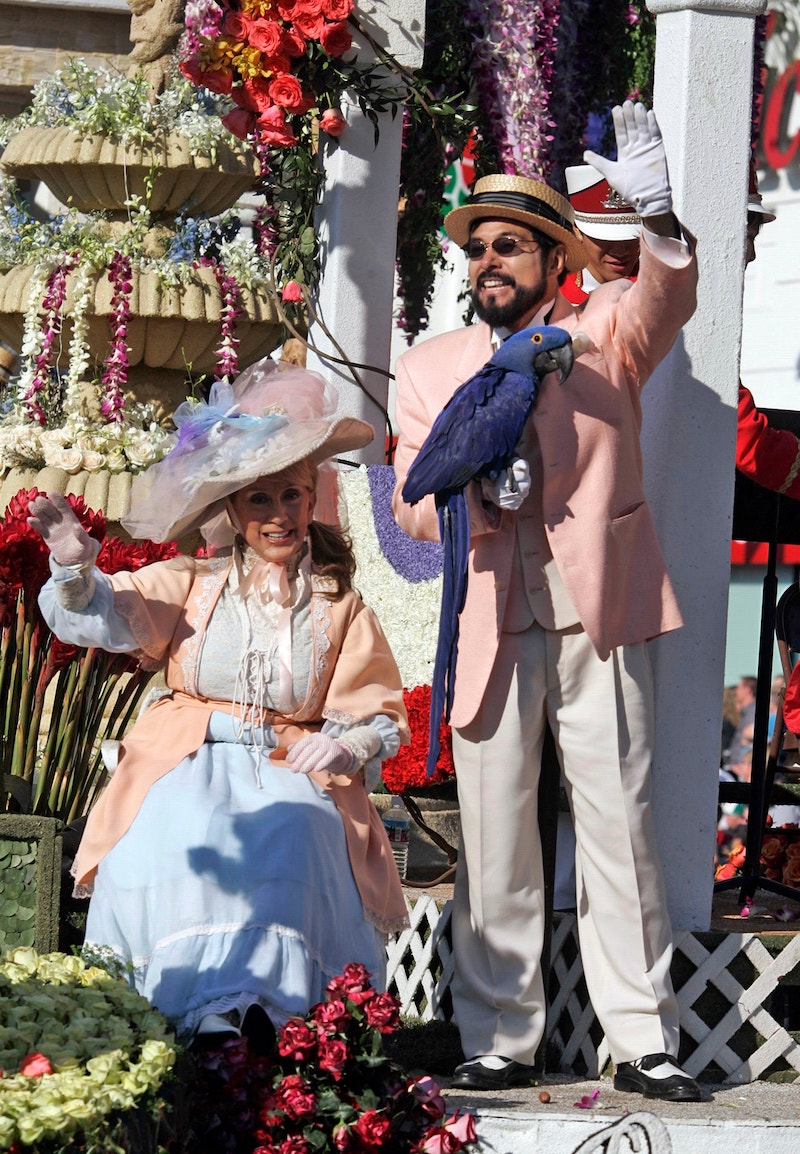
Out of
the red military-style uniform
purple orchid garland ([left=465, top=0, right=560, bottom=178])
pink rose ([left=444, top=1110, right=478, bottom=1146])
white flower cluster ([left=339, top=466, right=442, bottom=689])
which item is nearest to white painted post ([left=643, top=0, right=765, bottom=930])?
the red military-style uniform

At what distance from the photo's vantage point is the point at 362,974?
3387mm

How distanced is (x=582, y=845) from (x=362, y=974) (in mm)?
790

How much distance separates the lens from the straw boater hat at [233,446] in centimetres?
404

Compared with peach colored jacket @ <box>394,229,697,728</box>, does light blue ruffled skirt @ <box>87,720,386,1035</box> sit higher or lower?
lower

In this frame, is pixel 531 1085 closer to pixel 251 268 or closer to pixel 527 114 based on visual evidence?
pixel 251 268

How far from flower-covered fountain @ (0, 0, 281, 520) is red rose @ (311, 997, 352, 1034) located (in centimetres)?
334

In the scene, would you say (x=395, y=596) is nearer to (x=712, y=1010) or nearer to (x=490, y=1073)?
(x=712, y=1010)

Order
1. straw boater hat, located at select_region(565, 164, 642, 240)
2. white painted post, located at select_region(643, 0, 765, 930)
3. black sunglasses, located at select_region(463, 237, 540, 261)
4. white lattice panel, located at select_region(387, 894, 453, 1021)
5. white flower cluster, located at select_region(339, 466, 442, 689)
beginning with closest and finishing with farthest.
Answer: black sunglasses, located at select_region(463, 237, 540, 261) < white painted post, located at select_region(643, 0, 765, 930) < white lattice panel, located at select_region(387, 894, 453, 1021) < straw boater hat, located at select_region(565, 164, 642, 240) < white flower cluster, located at select_region(339, 466, 442, 689)

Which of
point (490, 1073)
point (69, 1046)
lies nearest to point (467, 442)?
point (490, 1073)

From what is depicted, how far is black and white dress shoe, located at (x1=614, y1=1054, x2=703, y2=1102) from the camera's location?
3.82 metres

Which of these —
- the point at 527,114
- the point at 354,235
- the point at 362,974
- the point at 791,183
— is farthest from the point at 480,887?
the point at 791,183

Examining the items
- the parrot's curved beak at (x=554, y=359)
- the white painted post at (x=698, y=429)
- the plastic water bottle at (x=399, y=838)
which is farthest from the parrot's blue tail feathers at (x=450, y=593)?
the plastic water bottle at (x=399, y=838)

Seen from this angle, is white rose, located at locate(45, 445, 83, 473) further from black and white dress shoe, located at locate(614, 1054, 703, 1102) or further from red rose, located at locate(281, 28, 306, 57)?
black and white dress shoe, located at locate(614, 1054, 703, 1102)

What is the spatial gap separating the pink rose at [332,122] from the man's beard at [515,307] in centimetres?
189
